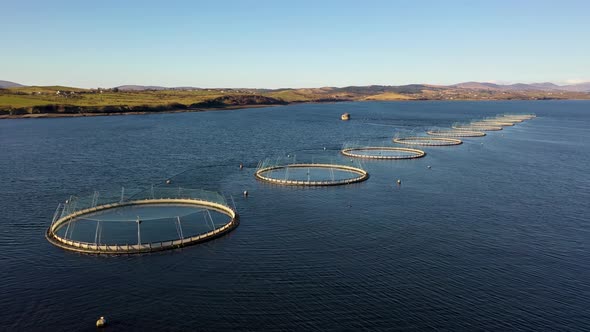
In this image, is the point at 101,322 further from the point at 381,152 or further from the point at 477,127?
the point at 477,127

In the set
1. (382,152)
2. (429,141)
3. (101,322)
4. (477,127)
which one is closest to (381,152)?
(382,152)

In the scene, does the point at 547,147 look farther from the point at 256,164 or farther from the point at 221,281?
the point at 221,281

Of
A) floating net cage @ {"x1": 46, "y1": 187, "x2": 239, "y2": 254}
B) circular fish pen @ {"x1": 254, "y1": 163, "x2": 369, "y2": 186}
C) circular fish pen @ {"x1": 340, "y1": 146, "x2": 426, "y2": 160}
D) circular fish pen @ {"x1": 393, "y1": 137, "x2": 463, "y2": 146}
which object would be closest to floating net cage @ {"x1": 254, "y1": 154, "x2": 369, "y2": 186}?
circular fish pen @ {"x1": 254, "y1": 163, "x2": 369, "y2": 186}

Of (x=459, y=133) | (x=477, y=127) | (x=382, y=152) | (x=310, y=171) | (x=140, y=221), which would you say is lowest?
(x=140, y=221)

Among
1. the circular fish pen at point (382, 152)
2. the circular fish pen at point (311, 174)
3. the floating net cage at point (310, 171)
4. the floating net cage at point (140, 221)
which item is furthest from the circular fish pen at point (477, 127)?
the floating net cage at point (140, 221)

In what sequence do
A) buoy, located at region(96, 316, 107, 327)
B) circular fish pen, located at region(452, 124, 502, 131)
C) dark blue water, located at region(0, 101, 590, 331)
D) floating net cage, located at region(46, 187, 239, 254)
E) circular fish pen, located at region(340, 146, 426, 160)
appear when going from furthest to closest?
1. circular fish pen, located at region(452, 124, 502, 131)
2. circular fish pen, located at region(340, 146, 426, 160)
3. floating net cage, located at region(46, 187, 239, 254)
4. dark blue water, located at region(0, 101, 590, 331)
5. buoy, located at region(96, 316, 107, 327)

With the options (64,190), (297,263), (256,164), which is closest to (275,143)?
(256,164)

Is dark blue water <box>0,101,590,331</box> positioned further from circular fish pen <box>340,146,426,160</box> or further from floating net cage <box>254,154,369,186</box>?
circular fish pen <box>340,146,426,160</box>
